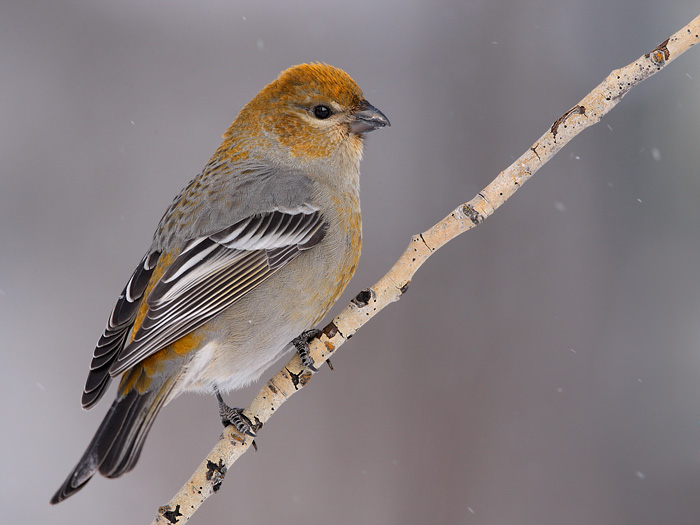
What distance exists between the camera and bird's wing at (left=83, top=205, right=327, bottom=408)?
2.35 metres

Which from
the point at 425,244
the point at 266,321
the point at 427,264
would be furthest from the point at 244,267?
the point at 427,264

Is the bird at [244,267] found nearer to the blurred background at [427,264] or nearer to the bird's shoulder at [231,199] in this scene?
the bird's shoulder at [231,199]

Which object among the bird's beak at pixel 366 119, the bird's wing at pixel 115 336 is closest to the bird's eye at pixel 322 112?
the bird's beak at pixel 366 119

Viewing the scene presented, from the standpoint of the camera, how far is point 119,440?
2.20 metres

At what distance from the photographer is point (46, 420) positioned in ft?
15.7

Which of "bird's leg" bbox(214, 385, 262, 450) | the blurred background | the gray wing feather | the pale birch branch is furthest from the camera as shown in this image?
the blurred background

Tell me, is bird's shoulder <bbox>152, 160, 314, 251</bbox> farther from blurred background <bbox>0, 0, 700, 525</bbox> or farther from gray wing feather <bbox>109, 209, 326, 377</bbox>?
blurred background <bbox>0, 0, 700, 525</bbox>

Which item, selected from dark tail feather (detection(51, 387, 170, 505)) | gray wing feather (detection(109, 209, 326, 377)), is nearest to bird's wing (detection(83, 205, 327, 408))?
gray wing feather (detection(109, 209, 326, 377))

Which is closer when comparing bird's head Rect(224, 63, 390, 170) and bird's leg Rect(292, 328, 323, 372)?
bird's leg Rect(292, 328, 323, 372)

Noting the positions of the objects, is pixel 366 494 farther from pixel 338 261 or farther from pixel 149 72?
pixel 149 72

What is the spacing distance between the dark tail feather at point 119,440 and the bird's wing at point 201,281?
0.15m

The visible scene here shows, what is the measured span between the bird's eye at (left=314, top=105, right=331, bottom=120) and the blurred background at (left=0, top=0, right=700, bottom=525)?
1.84 meters

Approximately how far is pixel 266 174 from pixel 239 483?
97.7 inches

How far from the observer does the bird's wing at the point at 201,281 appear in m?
2.35
